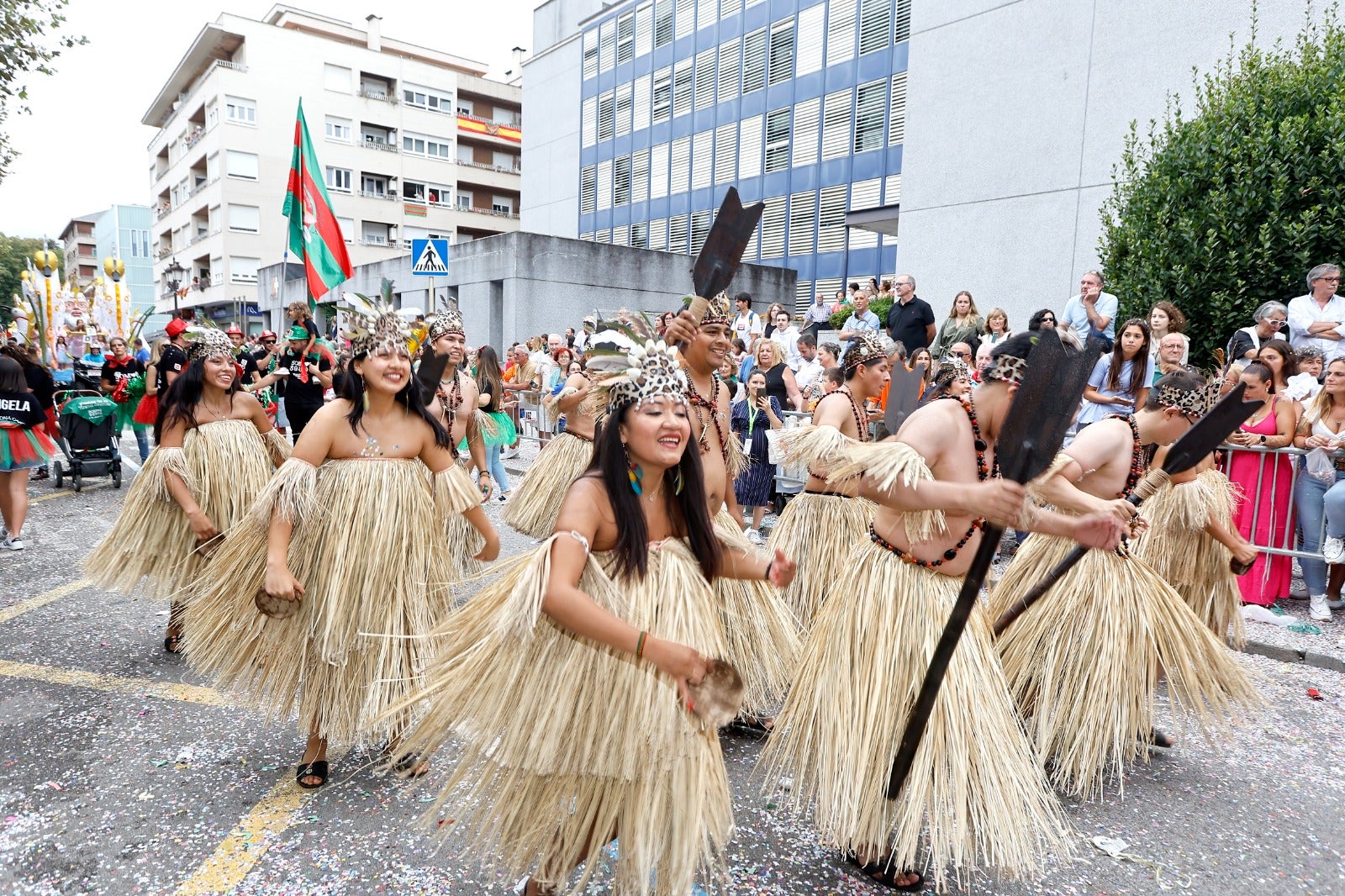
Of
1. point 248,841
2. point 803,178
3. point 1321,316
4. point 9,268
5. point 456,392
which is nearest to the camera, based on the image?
point 248,841

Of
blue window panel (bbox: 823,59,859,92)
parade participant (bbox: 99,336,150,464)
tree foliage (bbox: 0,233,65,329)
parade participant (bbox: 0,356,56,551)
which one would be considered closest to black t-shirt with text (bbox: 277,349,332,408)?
parade participant (bbox: 99,336,150,464)

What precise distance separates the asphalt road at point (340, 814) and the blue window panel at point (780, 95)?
24243mm

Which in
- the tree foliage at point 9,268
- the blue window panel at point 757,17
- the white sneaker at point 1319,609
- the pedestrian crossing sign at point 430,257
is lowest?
the white sneaker at point 1319,609

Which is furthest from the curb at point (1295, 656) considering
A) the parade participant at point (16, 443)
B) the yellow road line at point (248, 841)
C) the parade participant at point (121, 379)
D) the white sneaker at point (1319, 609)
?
the parade participant at point (121, 379)

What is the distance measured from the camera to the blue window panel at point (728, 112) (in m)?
26.8

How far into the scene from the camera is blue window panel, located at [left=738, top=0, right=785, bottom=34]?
2550 cm

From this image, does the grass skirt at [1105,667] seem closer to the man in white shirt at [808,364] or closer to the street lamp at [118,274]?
the man in white shirt at [808,364]

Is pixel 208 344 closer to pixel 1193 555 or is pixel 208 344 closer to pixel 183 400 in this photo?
pixel 183 400

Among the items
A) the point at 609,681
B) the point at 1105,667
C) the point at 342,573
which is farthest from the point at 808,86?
the point at 609,681

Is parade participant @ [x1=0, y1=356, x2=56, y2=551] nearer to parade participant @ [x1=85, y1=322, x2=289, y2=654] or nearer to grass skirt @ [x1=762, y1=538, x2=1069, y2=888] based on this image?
parade participant @ [x1=85, y1=322, x2=289, y2=654]

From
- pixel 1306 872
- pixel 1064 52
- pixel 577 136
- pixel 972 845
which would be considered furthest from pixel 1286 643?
pixel 577 136

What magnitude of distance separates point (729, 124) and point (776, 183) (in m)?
3.06

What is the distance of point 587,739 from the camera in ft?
6.97

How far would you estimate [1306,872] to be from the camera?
278 cm
